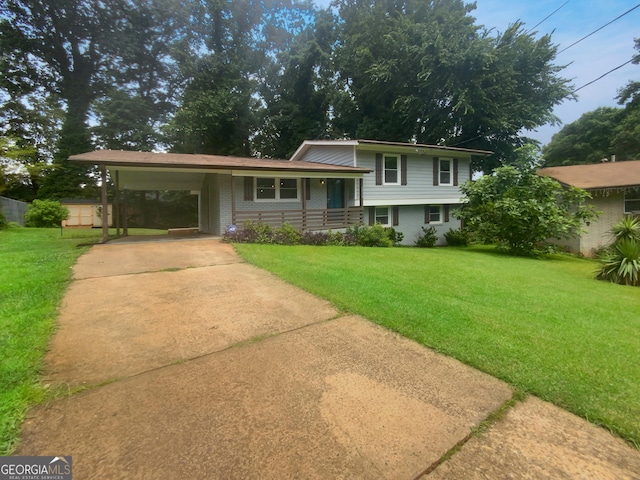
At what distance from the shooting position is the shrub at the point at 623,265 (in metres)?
8.77

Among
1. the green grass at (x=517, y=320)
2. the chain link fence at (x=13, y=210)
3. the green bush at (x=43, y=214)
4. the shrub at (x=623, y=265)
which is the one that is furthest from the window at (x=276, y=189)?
the chain link fence at (x=13, y=210)

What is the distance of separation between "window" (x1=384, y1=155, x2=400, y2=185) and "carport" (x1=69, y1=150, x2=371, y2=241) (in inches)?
80.0

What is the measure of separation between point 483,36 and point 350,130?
437 inches

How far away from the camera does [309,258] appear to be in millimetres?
8719

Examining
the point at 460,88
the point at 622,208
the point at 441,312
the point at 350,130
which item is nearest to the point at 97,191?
the point at 350,130

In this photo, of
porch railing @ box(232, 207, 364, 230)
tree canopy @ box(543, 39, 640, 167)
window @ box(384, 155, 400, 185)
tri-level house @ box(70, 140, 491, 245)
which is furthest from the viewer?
tree canopy @ box(543, 39, 640, 167)

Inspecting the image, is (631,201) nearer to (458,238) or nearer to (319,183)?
(458,238)

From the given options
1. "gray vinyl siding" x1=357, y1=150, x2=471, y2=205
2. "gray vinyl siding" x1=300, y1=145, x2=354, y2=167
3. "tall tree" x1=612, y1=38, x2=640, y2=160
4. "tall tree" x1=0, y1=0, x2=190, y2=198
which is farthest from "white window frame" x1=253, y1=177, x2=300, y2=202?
"tall tree" x1=612, y1=38, x2=640, y2=160

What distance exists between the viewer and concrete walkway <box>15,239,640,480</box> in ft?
6.15

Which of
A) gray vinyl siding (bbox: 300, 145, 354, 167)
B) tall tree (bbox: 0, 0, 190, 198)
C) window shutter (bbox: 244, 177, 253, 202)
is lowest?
window shutter (bbox: 244, 177, 253, 202)

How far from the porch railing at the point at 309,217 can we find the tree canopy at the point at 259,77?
11853 millimetres

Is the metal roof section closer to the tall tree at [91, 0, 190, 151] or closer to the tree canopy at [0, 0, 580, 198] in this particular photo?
the tree canopy at [0, 0, 580, 198]

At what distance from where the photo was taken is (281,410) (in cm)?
232

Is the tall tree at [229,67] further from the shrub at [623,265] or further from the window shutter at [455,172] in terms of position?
the shrub at [623,265]
